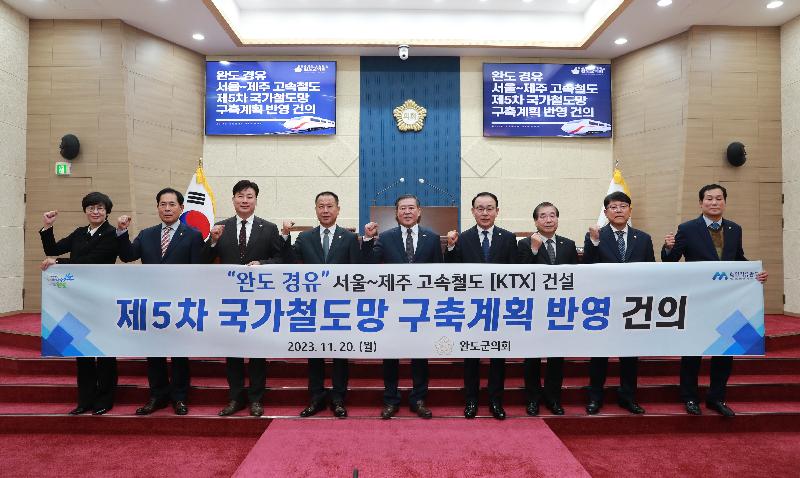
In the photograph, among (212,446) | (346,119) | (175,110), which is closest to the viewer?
(212,446)

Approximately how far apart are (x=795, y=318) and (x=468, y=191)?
3.82 meters

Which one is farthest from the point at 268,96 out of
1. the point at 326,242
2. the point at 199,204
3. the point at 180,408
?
the point at 180,408

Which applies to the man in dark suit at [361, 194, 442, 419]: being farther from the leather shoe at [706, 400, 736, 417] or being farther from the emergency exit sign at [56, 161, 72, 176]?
the emergency exit sign at [56, 161, 72, 176]

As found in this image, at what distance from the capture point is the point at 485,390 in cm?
287

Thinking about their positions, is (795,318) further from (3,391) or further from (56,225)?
(56,225)

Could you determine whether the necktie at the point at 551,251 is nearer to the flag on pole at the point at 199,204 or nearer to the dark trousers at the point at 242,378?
the dark trousers at the point at 242,378

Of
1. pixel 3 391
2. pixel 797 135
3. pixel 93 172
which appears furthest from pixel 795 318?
pixel 93 172

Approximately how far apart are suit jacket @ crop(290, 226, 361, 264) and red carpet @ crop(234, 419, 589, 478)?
37.3 inches

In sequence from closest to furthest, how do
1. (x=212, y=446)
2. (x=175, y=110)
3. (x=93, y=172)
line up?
(x=212, y=446), (x=93, y=172), (x=175, y=110)

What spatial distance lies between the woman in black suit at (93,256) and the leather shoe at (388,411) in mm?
1683

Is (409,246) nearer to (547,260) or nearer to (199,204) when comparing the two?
(547,260)

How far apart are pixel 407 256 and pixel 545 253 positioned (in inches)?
32.3

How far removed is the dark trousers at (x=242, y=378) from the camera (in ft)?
8.69

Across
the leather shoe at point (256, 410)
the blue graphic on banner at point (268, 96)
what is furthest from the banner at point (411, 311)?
the blue graphic on banner at point (268, 96)
